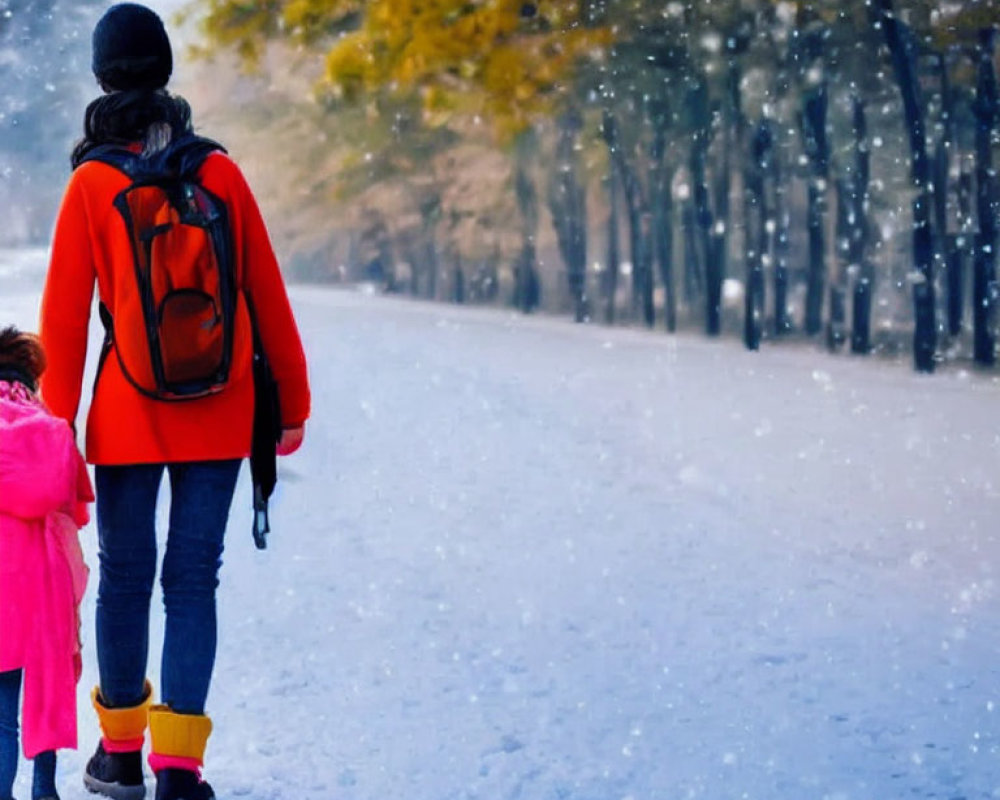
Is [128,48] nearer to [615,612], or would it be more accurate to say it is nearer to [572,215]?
[615,612]

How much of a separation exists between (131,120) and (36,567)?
108cm

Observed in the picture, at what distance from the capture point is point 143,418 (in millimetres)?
4430

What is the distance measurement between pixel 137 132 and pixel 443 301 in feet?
147

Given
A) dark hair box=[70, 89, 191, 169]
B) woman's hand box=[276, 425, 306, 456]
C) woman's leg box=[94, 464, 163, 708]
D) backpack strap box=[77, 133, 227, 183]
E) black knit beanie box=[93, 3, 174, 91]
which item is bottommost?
woman's leg box=[94, 464, 163, 708]

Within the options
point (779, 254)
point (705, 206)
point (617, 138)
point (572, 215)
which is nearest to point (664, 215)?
point (617, 138)

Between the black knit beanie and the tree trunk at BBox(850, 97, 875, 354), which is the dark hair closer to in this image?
the black knit beanie

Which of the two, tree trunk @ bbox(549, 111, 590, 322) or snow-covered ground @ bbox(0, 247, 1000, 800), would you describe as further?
tree trunk @ bbox(549, 111, 590, 322)

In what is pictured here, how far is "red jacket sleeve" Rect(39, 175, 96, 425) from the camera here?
4445 millimetres

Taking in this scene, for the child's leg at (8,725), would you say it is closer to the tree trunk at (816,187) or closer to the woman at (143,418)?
the woman at (143,418)

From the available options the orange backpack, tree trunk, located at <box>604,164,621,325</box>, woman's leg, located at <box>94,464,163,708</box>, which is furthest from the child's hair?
tree trunk, located at <box>604,164,621,325</box>

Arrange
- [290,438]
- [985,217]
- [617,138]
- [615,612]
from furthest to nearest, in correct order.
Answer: [617,138] < [985,217] < [615,612] < [290,438]

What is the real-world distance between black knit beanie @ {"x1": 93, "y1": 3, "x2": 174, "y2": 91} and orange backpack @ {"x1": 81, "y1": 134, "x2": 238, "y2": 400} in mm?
173

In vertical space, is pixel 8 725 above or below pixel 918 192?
below

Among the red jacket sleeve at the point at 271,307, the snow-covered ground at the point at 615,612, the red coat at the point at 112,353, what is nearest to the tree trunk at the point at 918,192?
the snow-covered ground at the point at 615,612
